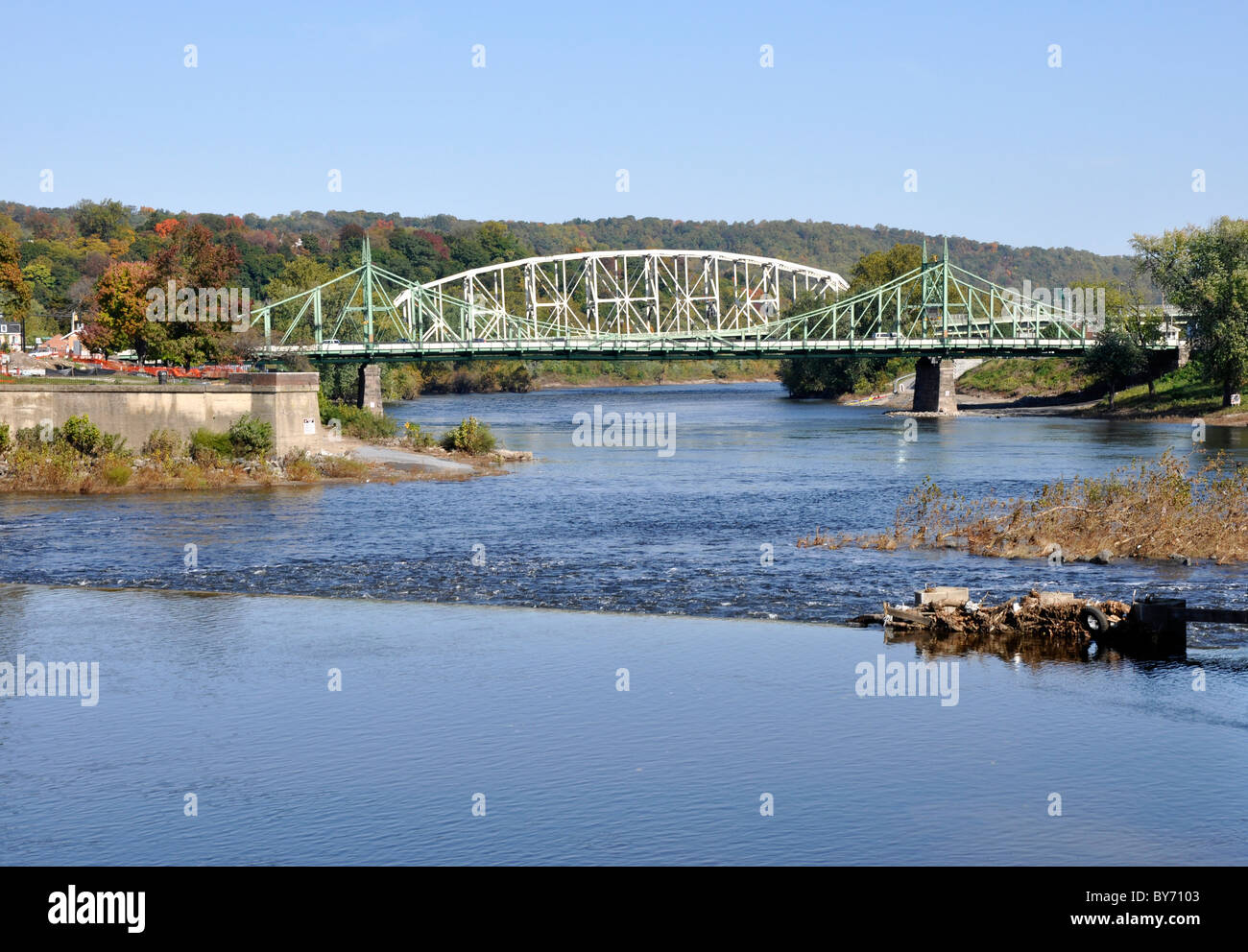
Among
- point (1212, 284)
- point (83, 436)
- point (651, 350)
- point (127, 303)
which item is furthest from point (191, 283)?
point (1212, 284)

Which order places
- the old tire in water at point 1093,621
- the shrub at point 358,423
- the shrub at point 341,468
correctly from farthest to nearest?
the shrub at point 358,423 → the shrub at point 341,468 → the old tire in water at point 1093,621

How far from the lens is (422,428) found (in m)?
90.2

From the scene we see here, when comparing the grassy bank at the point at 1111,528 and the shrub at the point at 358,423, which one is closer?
the grassy bank at the point at 1111,528

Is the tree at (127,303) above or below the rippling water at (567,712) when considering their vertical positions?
above

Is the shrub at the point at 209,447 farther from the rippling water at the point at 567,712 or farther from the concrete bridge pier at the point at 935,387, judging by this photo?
the concrete bridge pier at the point at 935,387

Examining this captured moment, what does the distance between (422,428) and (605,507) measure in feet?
143

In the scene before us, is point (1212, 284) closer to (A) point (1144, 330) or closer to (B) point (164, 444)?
(A) point (1144, 330)

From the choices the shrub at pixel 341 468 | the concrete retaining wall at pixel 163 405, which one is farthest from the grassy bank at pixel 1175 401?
the concrete retaining wall at pixel 163 405

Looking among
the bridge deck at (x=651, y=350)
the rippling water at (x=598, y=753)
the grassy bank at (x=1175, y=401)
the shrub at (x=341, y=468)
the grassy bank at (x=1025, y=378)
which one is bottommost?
the rippling water at (x=598, y=753)

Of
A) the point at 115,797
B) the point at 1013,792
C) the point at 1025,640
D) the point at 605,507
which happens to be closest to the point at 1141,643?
the point at 1025,640

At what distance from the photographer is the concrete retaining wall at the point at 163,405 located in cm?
5478

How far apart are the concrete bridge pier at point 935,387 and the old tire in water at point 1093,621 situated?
95.3 metres
